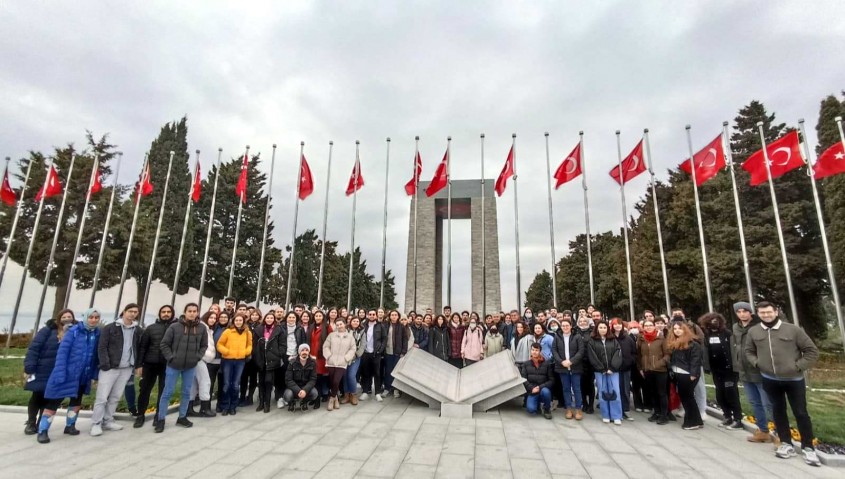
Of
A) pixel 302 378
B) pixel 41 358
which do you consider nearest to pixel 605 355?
pixel 302 378

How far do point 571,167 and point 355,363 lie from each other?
34.2 feet

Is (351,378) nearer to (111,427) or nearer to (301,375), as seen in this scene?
(301,375)

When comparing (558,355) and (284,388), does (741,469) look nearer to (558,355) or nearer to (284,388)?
(558,355)

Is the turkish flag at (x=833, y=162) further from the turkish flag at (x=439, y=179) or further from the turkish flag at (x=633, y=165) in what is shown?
the turkish flag at (x=439, y=179)

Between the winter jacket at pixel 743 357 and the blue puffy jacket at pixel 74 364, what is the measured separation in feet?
28.7

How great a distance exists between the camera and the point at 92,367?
529 cm

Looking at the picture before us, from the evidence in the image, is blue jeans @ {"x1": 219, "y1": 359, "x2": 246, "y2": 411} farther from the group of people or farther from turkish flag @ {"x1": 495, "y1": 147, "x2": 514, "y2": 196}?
turkish flag @ {"x1": 495, "y1": 147, "x2": 514, "y2": 196}

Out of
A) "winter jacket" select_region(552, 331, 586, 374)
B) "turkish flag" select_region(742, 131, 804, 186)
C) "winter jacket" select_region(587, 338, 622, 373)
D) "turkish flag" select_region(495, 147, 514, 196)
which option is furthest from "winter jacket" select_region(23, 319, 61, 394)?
"turkish flag" select_region(742, 131, 804, 186)

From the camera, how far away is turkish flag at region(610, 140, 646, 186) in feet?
40.8

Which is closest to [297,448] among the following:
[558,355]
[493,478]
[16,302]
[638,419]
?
[493,478]

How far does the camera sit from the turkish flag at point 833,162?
9.77 metres

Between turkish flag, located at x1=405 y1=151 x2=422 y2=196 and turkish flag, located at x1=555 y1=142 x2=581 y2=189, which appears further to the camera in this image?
turkish flag, located at x1=405 y1=151 x2=422 y2=196

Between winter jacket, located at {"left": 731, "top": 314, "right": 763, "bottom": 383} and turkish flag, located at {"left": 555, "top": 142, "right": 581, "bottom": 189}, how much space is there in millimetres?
8837

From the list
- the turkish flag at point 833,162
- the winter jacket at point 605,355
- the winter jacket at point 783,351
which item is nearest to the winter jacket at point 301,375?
the winter jacket at point 605,355
